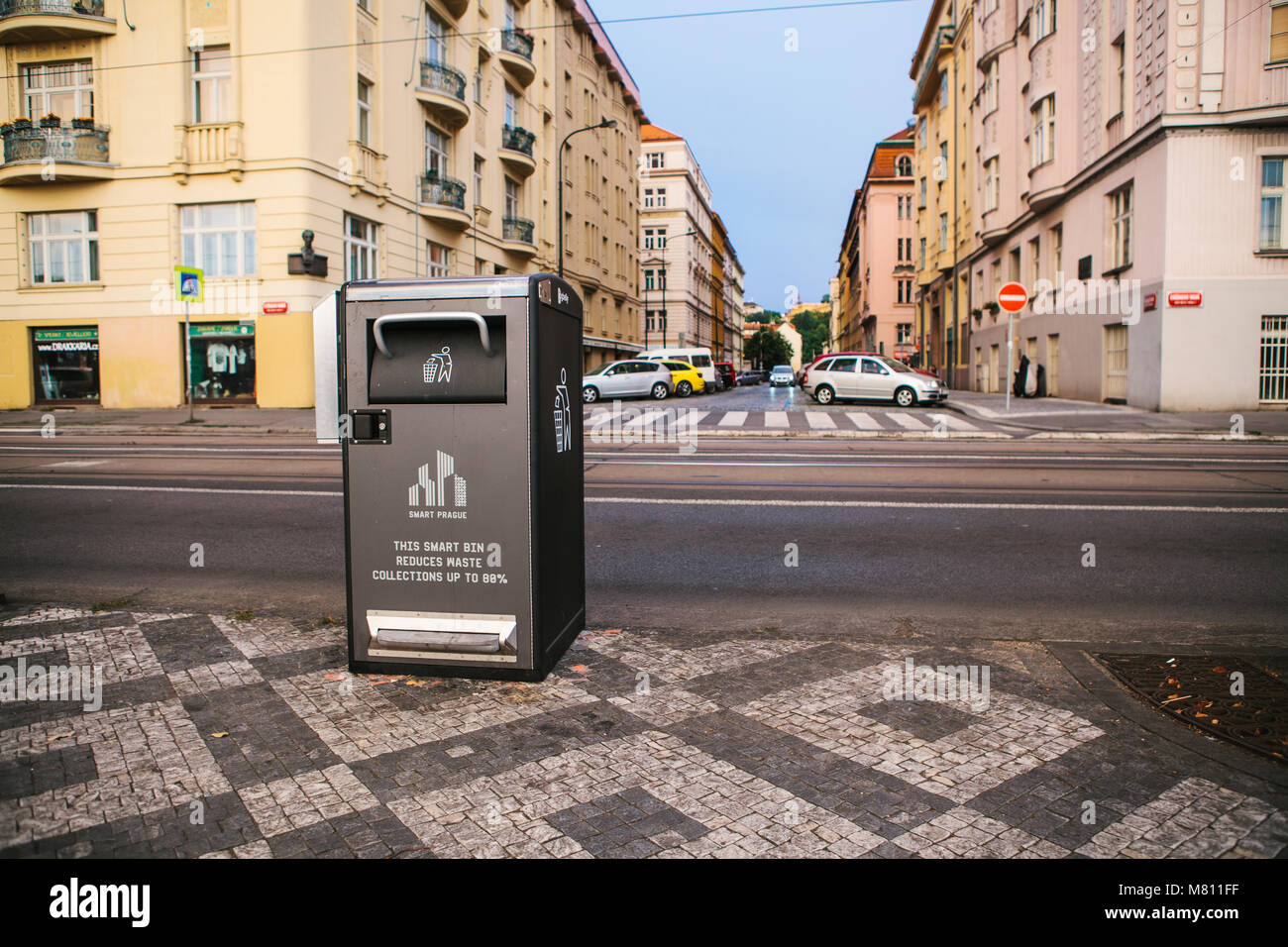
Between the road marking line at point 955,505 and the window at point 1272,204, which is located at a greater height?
the window at point 1272,204

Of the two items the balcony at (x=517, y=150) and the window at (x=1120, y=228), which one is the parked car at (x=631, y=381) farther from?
the window at (x=1120, y=228)

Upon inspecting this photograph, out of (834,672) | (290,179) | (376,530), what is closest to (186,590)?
(376,530)

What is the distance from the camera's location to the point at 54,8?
78.9ft

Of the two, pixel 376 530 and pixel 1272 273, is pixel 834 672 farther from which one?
pixel 1272 273

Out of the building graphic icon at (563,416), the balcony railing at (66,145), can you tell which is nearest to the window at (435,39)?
the balcony railing at (66,145)

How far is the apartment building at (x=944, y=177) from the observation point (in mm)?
41875

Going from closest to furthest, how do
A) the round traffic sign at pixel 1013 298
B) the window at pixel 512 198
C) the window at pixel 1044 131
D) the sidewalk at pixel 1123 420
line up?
1. the sidewalk at pixel 1123 420
2. the round traffic sign at pixel 1013 298
3. the window at pixel 1044 131
4. the window at pixel 512 198

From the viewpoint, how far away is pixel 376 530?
4.05 metres

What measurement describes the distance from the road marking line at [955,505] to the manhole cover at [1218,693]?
4436mm

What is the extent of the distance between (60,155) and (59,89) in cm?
222

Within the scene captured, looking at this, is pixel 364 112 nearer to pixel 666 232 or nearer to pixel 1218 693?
pixel 1218 693

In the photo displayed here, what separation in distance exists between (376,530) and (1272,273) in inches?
→ 879

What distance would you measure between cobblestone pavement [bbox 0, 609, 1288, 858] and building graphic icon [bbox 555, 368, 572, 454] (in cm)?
106

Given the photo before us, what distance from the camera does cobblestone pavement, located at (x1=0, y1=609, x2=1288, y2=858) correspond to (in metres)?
2.73
